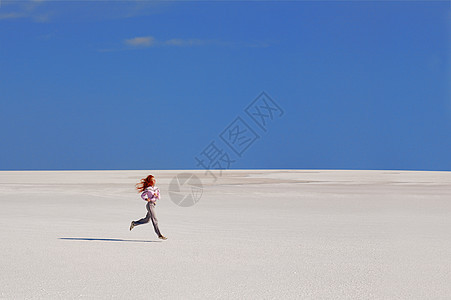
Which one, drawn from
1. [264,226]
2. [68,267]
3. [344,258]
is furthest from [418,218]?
[68,267]

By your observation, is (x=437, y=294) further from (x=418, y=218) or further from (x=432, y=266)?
(x=418, y=218)

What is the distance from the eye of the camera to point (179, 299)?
23.1 ft

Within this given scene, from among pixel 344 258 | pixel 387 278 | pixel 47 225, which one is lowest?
pixel 387 278

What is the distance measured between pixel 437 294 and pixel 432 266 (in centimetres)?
195

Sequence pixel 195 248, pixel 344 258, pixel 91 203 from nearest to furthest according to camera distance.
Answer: pixel 344 258 < pixel 195 248 < pixel 91 203

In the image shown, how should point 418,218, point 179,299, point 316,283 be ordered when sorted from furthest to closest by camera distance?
1. point 418,218
2. point 316,283
3. point 179,299

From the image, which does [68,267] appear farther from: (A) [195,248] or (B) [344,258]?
(B) [344,258]

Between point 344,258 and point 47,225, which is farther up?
point 47,225

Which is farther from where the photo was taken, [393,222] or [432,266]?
[393,222]

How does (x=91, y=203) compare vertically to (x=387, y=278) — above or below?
above

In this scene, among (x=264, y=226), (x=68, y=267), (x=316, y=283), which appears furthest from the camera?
(x=264, y=226)

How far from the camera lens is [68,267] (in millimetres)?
9070

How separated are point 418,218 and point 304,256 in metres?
7.87

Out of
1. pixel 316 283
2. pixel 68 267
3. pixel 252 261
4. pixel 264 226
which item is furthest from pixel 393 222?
pixel 68 267
